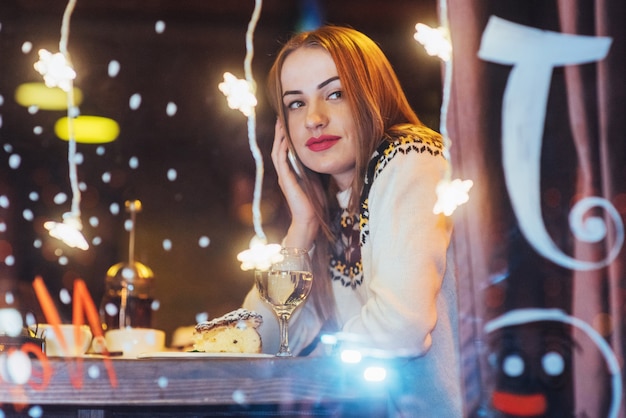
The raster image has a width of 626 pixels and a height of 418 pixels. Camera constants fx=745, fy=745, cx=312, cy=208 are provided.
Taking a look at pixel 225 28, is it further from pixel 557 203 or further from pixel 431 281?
pixel 431 281

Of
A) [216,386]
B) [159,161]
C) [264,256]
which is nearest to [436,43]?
[264,256]

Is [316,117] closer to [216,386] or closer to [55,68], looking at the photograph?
[55,68]

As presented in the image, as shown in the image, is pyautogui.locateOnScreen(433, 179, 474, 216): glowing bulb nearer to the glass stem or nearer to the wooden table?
the glass stem

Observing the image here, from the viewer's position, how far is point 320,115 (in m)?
1.69

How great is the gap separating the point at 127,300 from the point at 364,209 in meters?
0.82

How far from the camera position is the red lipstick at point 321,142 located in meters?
1.70

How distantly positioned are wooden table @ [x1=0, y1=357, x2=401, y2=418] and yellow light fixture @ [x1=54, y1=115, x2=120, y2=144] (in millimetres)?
2191

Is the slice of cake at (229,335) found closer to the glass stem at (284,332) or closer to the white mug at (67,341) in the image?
the glass stem at (284,332)

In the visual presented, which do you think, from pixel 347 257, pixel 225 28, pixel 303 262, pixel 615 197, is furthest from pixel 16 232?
pixel 615 197

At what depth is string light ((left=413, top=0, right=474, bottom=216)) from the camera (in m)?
1.40

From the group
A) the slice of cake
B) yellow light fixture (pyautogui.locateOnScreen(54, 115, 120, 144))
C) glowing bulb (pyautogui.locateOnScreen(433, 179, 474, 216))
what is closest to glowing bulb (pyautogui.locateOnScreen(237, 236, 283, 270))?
the slice of cake

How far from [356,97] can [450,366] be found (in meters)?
0.61

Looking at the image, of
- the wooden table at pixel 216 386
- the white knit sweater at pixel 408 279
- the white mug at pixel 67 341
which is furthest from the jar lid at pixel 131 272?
the wooden table at pixel 216 386

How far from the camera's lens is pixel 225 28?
115 inches
